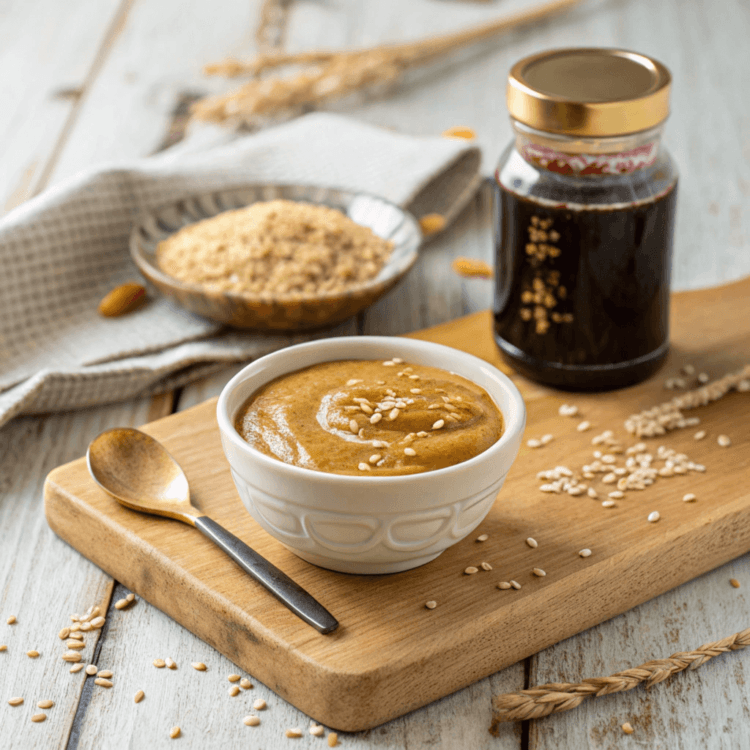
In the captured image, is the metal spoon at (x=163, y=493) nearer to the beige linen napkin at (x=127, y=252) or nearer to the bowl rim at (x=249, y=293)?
the beige linen napkin at (x=127, y=252)

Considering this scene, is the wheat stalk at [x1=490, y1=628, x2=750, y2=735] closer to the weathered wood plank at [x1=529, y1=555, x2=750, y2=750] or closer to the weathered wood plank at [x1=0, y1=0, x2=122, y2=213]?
the weathered wood plank at [x1=529, y1=555, x2=750, y2=750]

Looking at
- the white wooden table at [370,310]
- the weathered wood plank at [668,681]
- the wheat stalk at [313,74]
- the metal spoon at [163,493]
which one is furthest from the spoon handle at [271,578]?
the wheat stalk at [313,74]

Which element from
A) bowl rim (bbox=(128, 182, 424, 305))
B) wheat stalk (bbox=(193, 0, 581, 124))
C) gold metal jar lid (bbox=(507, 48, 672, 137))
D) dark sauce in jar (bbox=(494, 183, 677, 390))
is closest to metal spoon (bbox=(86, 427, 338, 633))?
bowl rim (bbox=(128, 182, 424, 305))

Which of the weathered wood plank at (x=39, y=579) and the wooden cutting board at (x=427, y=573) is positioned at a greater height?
the wooden cutting board at (x=427, y=573)

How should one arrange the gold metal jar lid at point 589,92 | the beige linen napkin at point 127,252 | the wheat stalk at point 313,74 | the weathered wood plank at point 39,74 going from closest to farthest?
the gold metal jar lid at point 589,92, the beige linen napkin at point 127,252, the weathered wood plank at point 39,74, the wheat stalk at point 313,74

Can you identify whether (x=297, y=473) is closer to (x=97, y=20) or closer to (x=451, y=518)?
(x=451, y=518)

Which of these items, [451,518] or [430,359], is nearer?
[451,518]

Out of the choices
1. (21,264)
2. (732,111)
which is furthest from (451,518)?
(732,111)
